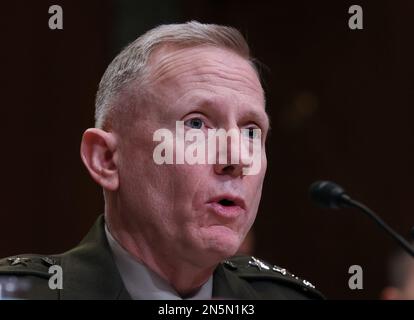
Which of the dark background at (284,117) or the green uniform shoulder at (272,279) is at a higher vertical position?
the dark background at (284,117)

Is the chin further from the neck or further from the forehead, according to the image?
the forehead

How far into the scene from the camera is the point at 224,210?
4.81 feet

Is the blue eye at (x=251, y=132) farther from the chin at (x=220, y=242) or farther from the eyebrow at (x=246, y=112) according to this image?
the chin at (x=220, y=242)

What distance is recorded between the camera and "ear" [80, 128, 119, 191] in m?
1.54

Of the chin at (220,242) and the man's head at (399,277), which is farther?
the man's head at (399,277)

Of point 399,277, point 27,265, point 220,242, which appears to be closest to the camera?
point 220,242

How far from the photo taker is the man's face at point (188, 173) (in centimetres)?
146

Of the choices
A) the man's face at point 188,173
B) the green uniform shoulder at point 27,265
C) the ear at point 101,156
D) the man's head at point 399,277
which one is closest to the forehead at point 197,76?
the man's face at point 188,173

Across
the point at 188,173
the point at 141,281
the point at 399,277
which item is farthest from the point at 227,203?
the point at 399,277

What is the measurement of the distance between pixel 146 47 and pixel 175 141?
0.70 ft

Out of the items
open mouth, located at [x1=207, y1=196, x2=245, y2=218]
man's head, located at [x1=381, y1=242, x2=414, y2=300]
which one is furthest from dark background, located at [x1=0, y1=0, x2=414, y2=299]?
open mouth, located at [x1=207, y1=196, x2=245, y2=218]

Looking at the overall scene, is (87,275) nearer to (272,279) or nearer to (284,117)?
(272,279)

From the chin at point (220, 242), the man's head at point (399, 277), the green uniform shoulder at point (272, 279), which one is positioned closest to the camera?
the chin at point (220, 242)

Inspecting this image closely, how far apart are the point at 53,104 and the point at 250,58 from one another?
50 centimetres
